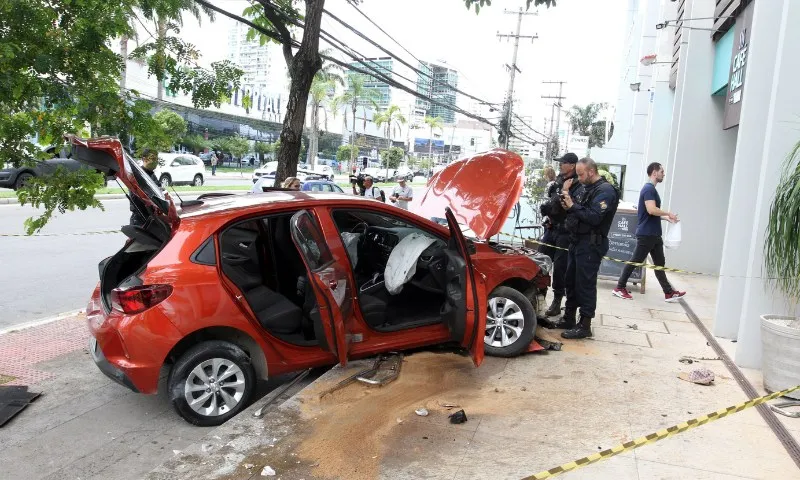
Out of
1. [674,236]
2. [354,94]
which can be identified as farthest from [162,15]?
[354,94]

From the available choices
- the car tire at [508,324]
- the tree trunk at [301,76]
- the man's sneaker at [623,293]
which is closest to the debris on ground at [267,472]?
the car tire at [508,324]

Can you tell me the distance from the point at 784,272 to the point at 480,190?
2823 mm

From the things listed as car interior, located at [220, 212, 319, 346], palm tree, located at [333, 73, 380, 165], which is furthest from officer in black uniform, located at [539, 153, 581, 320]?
palm tree, located at [333, 73, 380, 165]

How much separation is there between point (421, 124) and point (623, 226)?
112 meters

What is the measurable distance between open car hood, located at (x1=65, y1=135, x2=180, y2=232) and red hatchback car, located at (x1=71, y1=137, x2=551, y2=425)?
0.4 inches

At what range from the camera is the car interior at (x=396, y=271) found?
5.01 metres

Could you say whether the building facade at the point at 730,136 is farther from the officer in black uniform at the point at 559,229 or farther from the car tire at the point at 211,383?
the car tire at the point at 211,383

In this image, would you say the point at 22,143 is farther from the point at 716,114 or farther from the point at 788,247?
the point at 716,114

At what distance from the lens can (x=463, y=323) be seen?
4.73 m

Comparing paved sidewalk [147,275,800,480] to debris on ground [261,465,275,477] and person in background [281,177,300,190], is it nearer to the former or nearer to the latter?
debris on ground [261,465,275,477]

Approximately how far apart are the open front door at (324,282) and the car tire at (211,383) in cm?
62

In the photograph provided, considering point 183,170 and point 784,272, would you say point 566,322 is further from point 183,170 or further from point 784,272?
point 183,170

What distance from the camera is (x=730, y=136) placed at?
10.4 metres

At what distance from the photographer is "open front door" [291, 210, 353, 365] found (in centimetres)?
420
